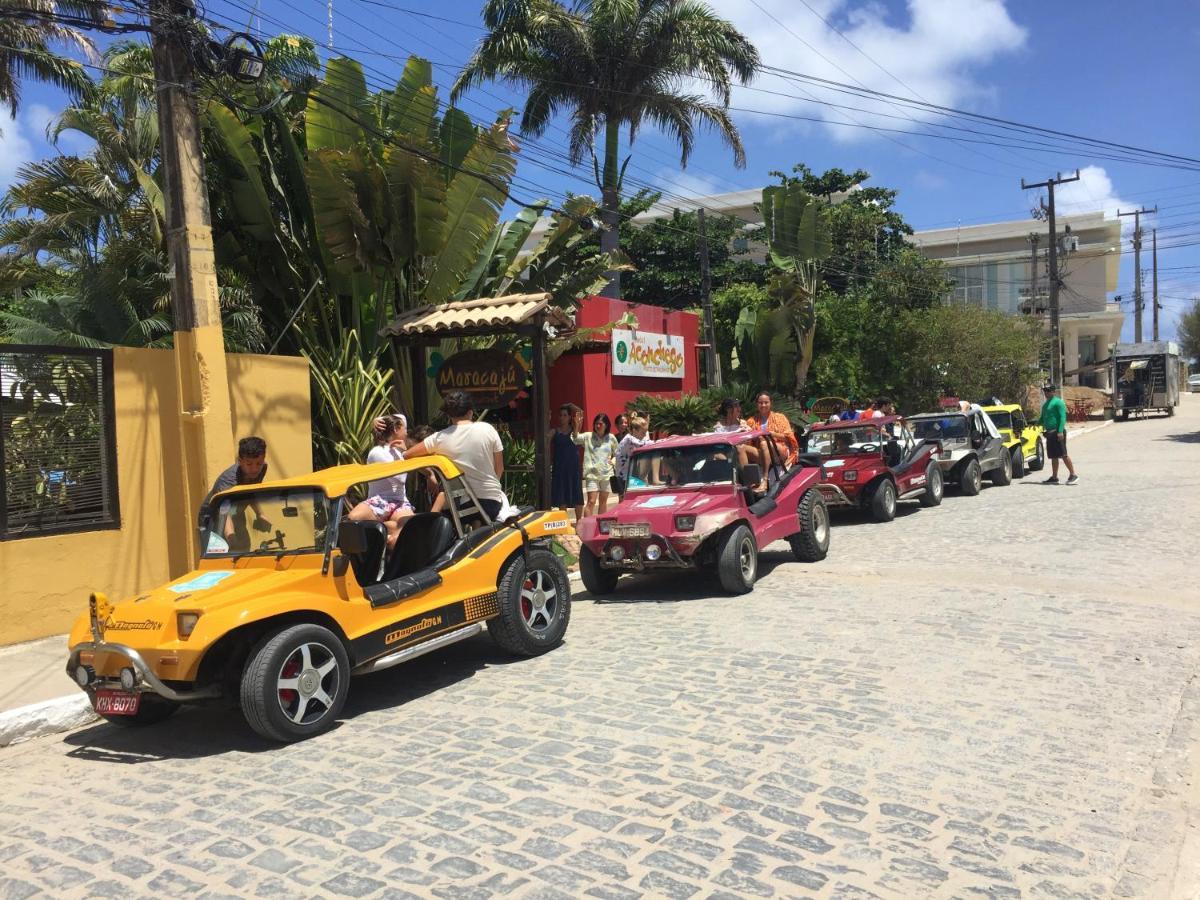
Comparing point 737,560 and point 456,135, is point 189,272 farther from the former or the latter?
point 456,135

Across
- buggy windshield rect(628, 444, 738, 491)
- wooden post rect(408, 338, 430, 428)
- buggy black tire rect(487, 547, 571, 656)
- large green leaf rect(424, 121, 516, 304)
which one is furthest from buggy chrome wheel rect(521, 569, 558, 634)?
large green leaf rect(424, 121, 516, 304)

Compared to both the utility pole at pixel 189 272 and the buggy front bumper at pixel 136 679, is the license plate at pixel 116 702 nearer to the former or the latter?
the buggy front bumper at pixel 136 679

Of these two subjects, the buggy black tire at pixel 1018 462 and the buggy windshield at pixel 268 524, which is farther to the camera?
the buggy black tire at pixel 1018 462

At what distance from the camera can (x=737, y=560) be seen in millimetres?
8867

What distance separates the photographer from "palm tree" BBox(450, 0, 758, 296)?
72.8 ft

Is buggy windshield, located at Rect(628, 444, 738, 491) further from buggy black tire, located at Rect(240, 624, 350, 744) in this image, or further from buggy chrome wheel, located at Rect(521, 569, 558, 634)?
buggy black tire, located at Rect(240, 624, 350, 744)

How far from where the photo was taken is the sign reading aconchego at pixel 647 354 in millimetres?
20219

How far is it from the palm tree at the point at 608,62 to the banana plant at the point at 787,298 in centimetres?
296

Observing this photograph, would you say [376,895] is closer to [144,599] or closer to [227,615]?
[227,615]

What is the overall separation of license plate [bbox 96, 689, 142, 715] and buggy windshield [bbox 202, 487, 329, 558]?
108 centimetres

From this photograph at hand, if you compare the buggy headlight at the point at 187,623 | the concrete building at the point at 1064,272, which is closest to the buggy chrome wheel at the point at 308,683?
the buggy headlight at the point at 187,623

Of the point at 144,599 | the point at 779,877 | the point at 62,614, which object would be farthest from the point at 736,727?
the point at 62,614

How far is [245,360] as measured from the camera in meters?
9.23

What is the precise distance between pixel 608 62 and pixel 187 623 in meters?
21.1
